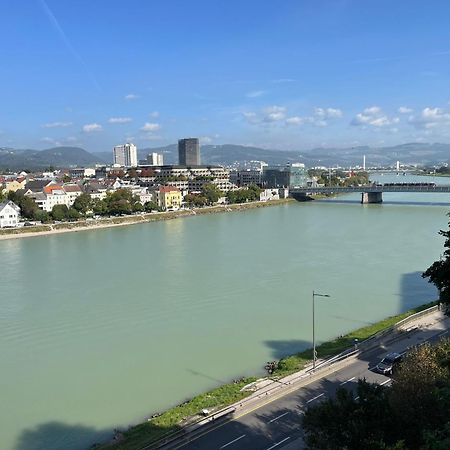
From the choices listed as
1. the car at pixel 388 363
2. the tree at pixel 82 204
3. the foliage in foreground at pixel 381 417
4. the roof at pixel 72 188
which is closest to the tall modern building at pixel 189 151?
the roof at pixel 72 188

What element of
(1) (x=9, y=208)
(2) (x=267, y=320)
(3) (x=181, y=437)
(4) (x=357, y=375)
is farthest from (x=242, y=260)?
(1) (x=9, y=208)

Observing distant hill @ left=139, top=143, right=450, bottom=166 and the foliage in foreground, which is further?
distant hill @ left=139, top=143, right=450, bottom=166

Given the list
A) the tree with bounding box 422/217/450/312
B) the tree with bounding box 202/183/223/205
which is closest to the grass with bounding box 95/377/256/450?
the tree with bounding box 422/217/450/312

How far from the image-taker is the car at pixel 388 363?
3113 mm

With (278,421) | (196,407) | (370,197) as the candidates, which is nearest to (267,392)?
(278,421)

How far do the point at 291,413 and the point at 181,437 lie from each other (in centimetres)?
62

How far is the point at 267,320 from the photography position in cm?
471

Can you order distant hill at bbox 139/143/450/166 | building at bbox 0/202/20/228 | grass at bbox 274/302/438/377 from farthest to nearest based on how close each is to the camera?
distant hill at bbox 139/143/450/166 → building at bbox 0/202/20/228 → grass at bbox 274/302/438/377

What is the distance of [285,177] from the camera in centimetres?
2398

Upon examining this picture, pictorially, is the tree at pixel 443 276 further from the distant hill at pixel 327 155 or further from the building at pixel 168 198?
the distant hill at pixel 327 155

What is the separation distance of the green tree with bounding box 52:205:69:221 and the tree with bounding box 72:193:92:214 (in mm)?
420

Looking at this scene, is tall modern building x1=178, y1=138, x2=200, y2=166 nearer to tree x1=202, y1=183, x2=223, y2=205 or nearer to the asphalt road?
tree x1=202, y1=183, x2=223, y2=205

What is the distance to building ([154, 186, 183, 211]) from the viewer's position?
16.8 meters

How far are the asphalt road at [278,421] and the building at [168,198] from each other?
1369 cm
